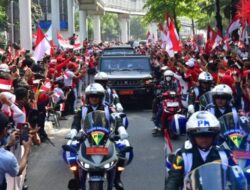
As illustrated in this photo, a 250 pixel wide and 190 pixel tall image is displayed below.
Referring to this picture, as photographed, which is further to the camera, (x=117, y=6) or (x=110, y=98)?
(x=117, y=6)

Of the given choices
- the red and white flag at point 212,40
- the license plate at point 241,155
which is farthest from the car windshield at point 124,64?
the license plate at point 241,155

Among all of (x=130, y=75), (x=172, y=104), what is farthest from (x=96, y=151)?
(x=130, y=75)

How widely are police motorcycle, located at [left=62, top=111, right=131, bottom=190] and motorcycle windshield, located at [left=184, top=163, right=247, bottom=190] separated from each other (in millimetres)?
2770

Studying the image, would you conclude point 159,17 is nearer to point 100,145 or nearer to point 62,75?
point 62,75

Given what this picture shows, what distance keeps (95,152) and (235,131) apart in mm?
1609

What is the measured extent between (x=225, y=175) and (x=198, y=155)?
91 cm

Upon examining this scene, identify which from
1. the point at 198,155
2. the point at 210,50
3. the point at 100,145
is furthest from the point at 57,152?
the point at 210,50

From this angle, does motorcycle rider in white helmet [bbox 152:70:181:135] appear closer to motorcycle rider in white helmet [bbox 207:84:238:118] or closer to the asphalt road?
the asphalt road

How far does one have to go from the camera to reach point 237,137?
6797 mm

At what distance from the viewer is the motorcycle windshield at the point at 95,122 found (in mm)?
7701

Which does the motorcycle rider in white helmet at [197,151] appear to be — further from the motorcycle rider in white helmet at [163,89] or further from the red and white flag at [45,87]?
the motorcycle rider in white helmet at [163,89]

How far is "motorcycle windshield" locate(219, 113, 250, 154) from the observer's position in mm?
6727

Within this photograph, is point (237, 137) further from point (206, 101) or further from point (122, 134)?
point (206, 101)

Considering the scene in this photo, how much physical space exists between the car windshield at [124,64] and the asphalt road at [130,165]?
5.16 m
